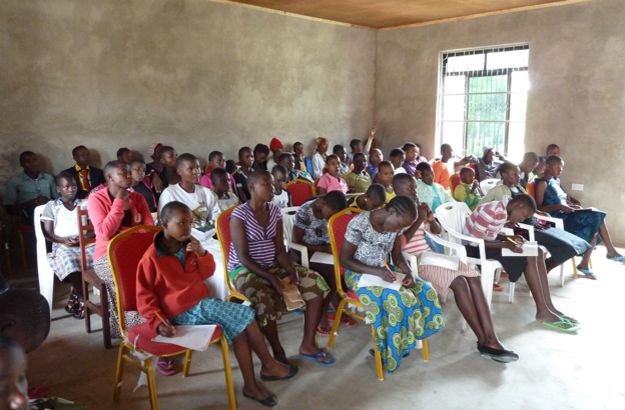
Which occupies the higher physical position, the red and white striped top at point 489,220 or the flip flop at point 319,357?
the red and white striped top at point 489,220

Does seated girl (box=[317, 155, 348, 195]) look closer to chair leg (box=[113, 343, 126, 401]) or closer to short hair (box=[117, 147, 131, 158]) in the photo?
short hair (box=[117, 147, 131, 158])

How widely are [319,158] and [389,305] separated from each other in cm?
498

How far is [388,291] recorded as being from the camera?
3184 mm

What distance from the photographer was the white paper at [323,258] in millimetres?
3588

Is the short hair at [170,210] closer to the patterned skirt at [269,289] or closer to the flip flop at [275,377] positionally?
the patterned skirt at [269,289]

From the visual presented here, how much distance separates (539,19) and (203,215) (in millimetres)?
5870

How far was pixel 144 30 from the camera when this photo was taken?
638cm

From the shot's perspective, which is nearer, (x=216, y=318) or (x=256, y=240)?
(x=216, y=318)

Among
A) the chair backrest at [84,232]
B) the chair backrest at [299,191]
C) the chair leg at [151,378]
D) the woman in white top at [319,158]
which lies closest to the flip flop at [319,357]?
the chair leg at [151,378]

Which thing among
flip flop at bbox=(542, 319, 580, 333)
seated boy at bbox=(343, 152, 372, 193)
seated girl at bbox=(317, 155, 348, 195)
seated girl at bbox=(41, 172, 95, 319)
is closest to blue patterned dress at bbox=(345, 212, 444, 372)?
flip flop at bbox=(542, 319, 580, 333)

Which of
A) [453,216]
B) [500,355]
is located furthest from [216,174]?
[500,355]

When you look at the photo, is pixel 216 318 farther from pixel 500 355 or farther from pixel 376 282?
pixel 500 355

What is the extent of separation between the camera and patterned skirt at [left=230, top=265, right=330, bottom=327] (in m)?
3.13

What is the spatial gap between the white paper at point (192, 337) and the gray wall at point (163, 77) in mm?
4069
